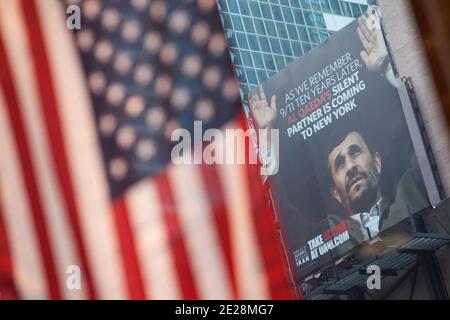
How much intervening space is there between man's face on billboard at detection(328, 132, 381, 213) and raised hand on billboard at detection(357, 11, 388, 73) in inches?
75.4

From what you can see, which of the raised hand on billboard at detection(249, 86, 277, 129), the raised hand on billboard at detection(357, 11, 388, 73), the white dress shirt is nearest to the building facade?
the raised hand on billboard at detection(249, 86, 277, 129)

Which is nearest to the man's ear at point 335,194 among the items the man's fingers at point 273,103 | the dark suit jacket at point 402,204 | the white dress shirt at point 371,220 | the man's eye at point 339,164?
the man's eye at point 339,164

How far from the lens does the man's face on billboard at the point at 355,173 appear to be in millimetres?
28688

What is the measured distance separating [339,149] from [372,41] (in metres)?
2.93

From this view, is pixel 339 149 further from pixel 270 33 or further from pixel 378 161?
pixel 270 33

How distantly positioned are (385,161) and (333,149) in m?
2.16

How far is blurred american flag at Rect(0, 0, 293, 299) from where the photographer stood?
762 cm

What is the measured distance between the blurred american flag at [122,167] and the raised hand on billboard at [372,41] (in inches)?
868

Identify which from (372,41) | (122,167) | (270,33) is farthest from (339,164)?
(270,33)

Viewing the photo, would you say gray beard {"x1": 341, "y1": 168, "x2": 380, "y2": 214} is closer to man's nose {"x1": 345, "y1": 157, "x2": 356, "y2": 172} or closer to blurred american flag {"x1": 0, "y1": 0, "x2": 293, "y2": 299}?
man's nose {"x1": 345, "y1": 157, "x2": 356, "y2": 172}

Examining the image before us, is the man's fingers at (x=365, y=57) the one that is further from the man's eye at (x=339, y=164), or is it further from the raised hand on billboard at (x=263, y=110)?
the raised hand on billboard at (x=263, y=110)

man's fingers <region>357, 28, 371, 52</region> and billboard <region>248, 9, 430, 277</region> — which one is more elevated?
man's fingers <region>357, 28, 371, 52</region>
